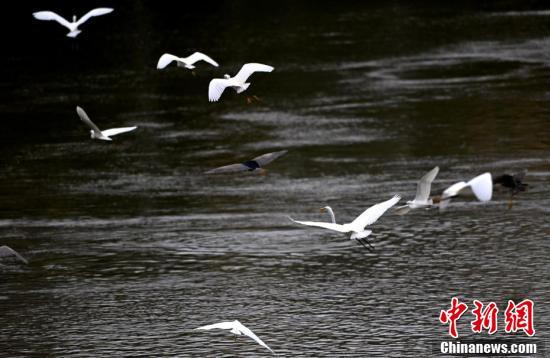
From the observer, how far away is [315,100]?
37.7m

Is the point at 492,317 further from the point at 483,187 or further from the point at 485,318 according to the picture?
the point at 483,187

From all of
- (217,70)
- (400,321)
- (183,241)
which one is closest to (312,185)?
(183,241)

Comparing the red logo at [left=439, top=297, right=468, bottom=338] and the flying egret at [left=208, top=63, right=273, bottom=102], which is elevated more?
the flying egret at [left=208, top=63, right=273, bottom=102]

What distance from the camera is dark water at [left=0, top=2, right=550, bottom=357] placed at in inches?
818

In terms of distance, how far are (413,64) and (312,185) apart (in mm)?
14717

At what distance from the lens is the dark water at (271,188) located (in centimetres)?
2078

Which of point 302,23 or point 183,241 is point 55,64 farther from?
point 183,241

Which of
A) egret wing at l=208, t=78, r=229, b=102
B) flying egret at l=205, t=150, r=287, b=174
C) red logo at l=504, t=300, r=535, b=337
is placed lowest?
red logo at l=504, t=300, r=535, b=337

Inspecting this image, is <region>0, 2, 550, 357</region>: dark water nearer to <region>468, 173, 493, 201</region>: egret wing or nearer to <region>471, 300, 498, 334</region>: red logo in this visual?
<region>471, 300, 498, 334</region>: red logo

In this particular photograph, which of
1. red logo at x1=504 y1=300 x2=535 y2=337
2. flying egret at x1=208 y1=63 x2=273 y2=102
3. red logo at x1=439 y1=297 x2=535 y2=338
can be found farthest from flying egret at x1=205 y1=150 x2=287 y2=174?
red logo at x1=504 y1=300 x2=535 y2=337

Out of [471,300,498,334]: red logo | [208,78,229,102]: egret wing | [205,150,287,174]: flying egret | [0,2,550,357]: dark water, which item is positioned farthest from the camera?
[0,2,550,357]: dark water

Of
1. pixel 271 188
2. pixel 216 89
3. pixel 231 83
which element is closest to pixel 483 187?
pixel 216 89

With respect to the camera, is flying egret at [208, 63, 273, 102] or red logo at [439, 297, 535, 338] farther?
red logo at [439, 297, 535, 338]

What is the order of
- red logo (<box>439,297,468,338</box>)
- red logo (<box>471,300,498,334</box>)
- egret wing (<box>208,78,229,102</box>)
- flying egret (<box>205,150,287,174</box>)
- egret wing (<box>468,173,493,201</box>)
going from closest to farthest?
egret wing (<box>468,173,493,201</box>) → flying egret (<box>205,150,287,174</box>) → egret wing (<box>208,78,229,102</box>) → red logo (<box>439,297,468,338</box>) → red logo (<box>471,300,498,334</box>)
